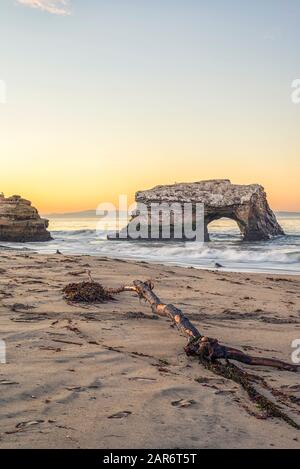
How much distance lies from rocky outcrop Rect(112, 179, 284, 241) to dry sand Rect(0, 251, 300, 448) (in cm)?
1994

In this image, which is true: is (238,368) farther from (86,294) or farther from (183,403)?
(86,294)

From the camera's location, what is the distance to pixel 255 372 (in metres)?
3.60

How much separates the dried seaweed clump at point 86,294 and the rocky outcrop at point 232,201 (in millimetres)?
21054

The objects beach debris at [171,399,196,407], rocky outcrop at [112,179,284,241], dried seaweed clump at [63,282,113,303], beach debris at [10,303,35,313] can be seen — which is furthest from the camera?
rocky outcrop at [112,179,284,241]

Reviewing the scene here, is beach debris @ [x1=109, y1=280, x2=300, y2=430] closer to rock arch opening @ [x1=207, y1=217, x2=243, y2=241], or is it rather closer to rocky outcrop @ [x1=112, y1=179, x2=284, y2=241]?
rocky outcrop @ [x1=112, y1=179, x2=284, y2=241]

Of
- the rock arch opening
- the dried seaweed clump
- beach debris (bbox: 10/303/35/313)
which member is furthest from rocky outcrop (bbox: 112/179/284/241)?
beach debris (bbox: 10/303/35/313)

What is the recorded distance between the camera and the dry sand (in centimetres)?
238

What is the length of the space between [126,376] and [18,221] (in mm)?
24357

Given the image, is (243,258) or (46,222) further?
(46,222)

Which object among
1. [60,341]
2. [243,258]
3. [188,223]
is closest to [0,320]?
[60,341]

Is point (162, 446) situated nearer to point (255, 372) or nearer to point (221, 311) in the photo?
point (255, 372)

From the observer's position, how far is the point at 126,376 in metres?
3.32

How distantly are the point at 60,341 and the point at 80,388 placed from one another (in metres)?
1.19

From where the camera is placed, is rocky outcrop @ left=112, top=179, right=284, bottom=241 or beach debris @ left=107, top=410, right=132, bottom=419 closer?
beach debris @ left=107, top=410, right=132, bottom=419
